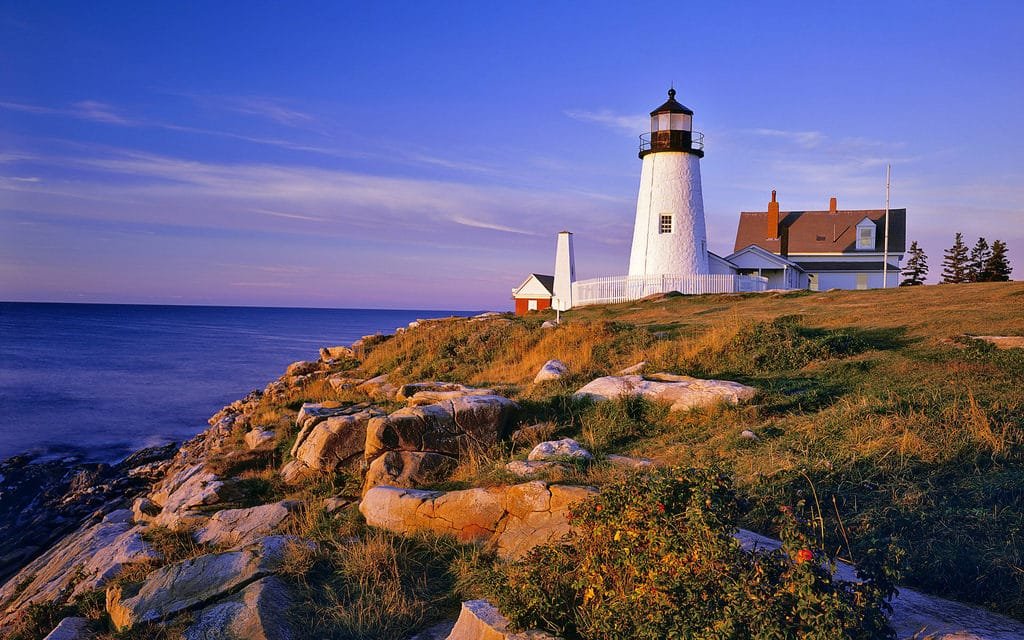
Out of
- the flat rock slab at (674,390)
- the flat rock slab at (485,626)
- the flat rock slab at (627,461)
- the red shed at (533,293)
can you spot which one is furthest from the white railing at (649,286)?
the flat rock slab at (485,626)

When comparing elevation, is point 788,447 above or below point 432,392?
above

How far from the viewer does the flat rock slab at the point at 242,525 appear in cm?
744

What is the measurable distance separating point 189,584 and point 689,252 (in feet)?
93.4

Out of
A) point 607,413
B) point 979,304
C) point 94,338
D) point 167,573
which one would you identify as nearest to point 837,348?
point 607,413

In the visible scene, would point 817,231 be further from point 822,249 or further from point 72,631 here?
point 72,631

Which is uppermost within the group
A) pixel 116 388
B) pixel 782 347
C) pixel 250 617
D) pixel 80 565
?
pixel 782 347

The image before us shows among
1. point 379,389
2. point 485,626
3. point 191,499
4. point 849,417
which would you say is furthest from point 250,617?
point 379,389

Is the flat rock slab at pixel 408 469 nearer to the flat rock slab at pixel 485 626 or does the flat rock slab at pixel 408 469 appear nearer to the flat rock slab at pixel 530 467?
the flat rock slab at pixel 530 467

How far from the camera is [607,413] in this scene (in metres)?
9.19

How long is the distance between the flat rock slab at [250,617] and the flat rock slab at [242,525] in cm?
206

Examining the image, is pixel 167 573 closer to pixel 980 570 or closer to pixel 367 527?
pixel 367 527

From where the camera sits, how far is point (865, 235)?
38.8 meters

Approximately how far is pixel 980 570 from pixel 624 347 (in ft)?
28.8

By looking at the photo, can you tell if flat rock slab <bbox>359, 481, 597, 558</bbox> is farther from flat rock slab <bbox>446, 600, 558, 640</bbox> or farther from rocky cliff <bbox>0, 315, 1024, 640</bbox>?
flat rock slab <bbox>446, 600, 558, 640</bbox>
